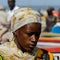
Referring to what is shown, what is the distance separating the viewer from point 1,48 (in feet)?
10.9

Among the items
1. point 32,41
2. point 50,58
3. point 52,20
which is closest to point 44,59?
point 50,58

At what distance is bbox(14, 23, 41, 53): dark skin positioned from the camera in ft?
10.6

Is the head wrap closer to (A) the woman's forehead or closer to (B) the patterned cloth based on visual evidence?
(A) the woman's forehead

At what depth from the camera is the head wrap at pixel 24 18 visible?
326 cm

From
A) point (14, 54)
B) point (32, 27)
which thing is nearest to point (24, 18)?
point (32, 27)

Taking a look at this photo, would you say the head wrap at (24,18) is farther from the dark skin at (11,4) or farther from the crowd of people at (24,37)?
the dark skin at (11,4)

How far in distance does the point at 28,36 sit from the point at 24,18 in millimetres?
175

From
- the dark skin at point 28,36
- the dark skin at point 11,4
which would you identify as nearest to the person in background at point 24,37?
the dark skin at point 28,36

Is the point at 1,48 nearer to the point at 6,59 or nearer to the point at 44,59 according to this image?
the point at 6,59

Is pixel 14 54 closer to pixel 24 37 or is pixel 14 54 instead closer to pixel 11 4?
pixel 24 37

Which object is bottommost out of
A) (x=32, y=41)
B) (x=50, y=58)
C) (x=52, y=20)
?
(x=52, y=20)

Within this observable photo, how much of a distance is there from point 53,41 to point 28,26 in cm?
286

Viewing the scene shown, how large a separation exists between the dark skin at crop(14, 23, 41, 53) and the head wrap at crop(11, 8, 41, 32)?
0.13 feet

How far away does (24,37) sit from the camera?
328 cm
